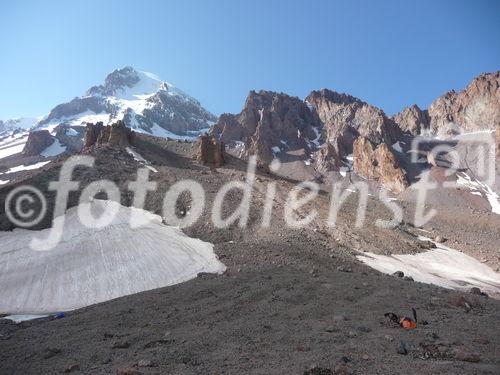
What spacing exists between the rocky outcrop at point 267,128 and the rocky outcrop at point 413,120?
41267 millimetres

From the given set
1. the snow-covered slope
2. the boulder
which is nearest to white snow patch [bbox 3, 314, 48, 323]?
the snow-covered slope

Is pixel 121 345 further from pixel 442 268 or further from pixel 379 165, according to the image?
pixel 379 165

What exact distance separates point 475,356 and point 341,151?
149976mm

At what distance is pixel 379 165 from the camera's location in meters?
134

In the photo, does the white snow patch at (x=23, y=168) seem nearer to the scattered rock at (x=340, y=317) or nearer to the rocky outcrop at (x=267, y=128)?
the rocky outcrop at (x=267, y=128)

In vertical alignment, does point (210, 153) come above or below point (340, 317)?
above

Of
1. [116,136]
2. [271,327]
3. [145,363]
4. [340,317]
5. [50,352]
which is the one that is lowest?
[50,352]

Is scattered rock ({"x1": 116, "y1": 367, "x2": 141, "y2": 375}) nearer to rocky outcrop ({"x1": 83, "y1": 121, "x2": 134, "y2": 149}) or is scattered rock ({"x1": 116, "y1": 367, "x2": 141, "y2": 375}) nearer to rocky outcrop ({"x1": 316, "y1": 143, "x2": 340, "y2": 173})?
rocky outcrop ({"x1": 83, "y1": 121, "x2": 134, "y2": 149})

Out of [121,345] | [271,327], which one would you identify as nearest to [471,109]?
[271,327]

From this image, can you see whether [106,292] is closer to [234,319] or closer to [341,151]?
[234,319]

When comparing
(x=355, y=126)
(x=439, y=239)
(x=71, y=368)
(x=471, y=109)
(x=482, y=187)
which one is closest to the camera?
(x=71, y=368)

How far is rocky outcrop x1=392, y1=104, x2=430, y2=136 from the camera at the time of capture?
184875mm

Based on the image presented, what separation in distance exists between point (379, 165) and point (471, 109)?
71.4 metres

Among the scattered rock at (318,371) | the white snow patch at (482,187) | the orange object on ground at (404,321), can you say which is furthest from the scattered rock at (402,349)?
the white snow patch at (482,187)
